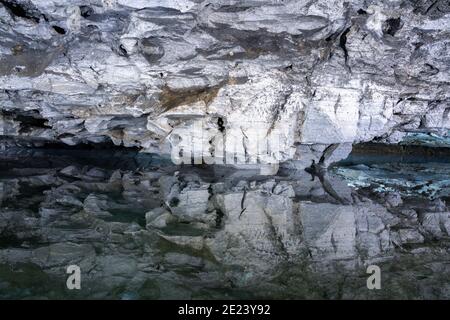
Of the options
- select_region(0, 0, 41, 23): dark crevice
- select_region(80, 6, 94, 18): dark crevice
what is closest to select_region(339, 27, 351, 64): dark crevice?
select_region(80, 6, 94, 18): dark crevice

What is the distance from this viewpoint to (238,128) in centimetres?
755

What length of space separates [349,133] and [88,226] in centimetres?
566

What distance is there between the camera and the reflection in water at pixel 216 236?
366cm

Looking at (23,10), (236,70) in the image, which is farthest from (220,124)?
(23,10)

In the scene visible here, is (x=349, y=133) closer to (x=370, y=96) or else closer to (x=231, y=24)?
(x=370, y=96)

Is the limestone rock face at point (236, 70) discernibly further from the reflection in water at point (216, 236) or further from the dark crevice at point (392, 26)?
the reflection in water at point (216, 236)

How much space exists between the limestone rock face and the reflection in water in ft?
4.22

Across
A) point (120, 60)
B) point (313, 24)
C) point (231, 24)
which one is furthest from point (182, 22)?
point (313, 24)

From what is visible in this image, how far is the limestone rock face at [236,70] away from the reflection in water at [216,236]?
50.7 inches

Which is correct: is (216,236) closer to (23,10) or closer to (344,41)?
(344,41)

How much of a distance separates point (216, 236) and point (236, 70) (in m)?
3.57

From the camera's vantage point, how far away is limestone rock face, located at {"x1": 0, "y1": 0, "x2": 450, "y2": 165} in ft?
19.2

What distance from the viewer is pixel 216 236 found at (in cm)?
484
